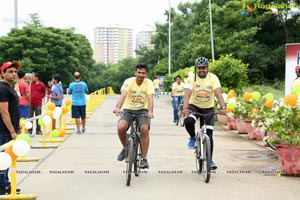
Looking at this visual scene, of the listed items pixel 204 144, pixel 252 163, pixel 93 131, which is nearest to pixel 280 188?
pixel 204 144

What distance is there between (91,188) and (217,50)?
1155 inches

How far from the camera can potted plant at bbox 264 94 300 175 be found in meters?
8.09

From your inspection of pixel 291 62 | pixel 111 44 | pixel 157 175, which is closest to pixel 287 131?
pixel 157 175

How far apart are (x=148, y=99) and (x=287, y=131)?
2.41m

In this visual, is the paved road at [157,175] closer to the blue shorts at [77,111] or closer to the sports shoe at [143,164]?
the sports shoe at [143,164]

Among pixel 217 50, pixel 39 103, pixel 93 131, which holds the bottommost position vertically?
pixel 93 131

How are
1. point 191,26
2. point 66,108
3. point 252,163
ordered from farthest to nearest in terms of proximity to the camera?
1. point 191,26
2. point 66,108
3. point 252,163

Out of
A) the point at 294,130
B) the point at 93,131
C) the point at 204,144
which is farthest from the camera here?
the point at 93,131

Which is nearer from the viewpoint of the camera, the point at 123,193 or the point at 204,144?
the point at 123,193

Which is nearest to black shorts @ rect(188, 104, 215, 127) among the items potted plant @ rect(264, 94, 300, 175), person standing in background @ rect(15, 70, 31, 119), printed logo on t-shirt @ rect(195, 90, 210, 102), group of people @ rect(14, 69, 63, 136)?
printed logo on t-shirt @ rect(195, 90, 210, 102)

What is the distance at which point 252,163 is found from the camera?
9578 mm

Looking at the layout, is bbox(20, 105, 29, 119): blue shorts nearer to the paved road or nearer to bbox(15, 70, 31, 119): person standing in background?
bbox(15, 70, 31, 119): person standing in background

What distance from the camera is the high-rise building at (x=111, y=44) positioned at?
164625mm

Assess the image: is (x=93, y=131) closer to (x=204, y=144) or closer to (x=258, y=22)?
(x=204, y=144)
